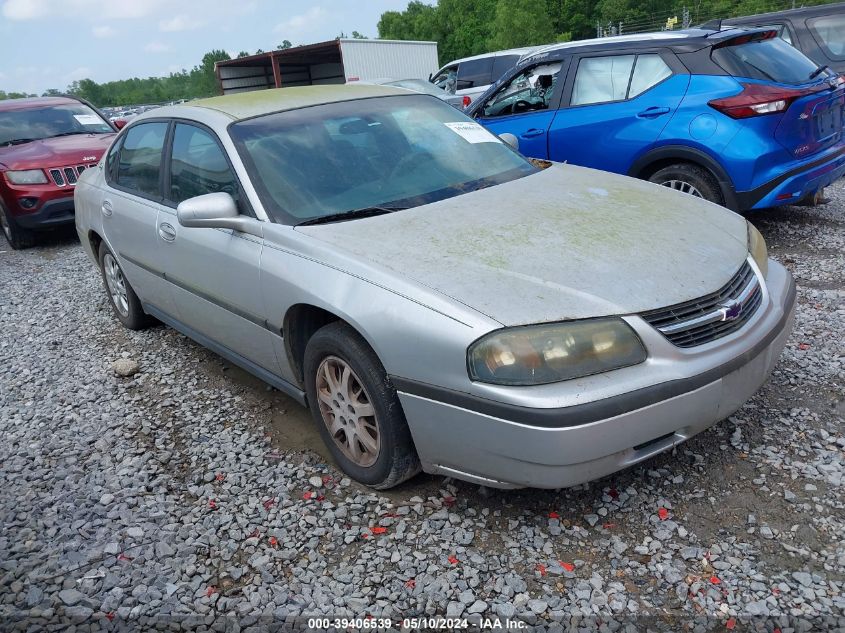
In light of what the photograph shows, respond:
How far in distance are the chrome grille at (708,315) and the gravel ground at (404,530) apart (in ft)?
2.13

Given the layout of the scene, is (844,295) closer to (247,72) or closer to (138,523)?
(138,523)

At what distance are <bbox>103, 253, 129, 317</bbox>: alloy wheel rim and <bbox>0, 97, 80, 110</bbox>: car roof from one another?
17.6 feet

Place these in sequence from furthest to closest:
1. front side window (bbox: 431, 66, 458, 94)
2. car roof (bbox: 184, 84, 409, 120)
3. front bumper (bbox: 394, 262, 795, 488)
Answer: front side window (bbox: 431, 66, 458, 94) < car roof (bbox: 184, 84, 409, 120) < front bumper (bbox: 394, 262, 795, 488)

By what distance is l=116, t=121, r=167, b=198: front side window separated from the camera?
4086 mm

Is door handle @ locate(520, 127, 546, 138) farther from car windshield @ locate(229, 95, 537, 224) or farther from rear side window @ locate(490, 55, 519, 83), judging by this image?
rear side window @ locate(490, 55, 519, 83)

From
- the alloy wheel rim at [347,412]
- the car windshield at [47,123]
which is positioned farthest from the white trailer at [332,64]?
the alloy wheel rim at [347,412]

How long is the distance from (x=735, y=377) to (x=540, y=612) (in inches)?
43.0

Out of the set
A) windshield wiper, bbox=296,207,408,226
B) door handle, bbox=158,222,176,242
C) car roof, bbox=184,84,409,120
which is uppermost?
car roof, bbox=184,84,409,120

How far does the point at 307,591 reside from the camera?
7.86ft

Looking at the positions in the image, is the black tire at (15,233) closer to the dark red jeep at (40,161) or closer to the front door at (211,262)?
the dark red jeep at (40,161)

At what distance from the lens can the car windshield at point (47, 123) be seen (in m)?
8.78

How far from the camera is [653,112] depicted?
5.33 metres

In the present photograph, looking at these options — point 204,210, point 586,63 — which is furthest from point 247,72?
point 204,210

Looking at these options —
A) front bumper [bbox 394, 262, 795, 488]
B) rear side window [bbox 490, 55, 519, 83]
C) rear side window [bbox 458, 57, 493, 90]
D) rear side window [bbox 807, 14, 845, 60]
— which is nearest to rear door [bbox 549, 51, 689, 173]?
rear side window [bbox 807, 14, 845, 60]
